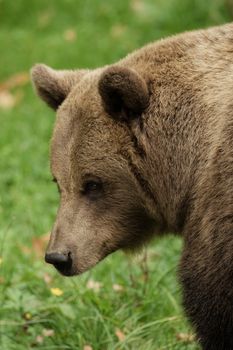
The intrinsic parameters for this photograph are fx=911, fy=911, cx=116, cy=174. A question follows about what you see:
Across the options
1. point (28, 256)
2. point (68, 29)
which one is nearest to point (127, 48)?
point (68, 29)

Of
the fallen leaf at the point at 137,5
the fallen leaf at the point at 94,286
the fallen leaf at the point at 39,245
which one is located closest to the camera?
the fallen leaf at the point at 94,286

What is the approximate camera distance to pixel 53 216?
8.30 meters

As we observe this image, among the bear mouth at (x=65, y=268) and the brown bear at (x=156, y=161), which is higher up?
the brown bear at (x=156, y=161)

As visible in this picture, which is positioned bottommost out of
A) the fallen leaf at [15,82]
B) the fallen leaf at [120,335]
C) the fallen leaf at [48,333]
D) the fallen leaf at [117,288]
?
the fallen leaf at [15,82]

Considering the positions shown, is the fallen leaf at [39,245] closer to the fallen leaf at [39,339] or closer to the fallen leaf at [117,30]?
the fallen leaf at [39,339]

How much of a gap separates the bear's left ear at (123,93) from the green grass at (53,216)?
108 cm

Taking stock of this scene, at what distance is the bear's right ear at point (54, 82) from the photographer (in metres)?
5.70

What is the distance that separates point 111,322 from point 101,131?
1330 mm

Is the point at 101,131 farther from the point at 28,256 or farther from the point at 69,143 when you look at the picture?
the point at 28,256

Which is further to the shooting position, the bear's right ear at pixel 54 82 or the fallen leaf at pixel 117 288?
the fallen leaf at pixel 117 288

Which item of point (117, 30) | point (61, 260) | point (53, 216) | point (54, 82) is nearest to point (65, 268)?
point (61, 260)

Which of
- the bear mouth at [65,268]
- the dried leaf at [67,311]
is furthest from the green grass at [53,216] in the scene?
the bear mouth at [65,268]

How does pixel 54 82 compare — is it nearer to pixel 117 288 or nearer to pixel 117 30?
pixel 117 288

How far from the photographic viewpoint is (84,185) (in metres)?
5.30
